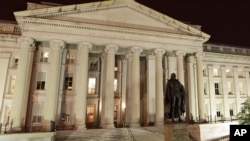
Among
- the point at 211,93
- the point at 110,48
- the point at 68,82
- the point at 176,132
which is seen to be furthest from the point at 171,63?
the point at 176,132

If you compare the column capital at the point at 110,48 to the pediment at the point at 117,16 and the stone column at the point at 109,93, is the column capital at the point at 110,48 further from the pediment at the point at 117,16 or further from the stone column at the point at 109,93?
the pediment at the point at 117,16

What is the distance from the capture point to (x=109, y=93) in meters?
23.9

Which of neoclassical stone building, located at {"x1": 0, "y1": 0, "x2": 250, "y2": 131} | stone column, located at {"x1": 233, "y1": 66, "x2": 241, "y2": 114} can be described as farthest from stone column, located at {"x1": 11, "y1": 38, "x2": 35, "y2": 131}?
stone column, located at {"x1": 233, "y1": 66, "x2": 241, "y2": 114}

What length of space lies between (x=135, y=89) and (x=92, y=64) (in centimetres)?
772

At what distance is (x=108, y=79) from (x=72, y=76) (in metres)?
5.81

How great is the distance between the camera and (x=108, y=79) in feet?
79.7

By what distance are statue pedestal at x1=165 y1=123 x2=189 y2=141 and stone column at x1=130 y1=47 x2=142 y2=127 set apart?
12.9 meters

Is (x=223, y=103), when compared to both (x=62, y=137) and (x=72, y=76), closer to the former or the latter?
(x=72, y=76)

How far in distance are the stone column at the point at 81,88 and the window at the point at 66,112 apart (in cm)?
311

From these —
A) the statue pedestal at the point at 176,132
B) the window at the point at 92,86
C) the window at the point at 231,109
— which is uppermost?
the window at the point at 92,86

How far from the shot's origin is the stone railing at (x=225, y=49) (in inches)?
1448

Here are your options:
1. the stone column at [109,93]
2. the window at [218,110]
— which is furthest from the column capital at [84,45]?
the window at [218,110]

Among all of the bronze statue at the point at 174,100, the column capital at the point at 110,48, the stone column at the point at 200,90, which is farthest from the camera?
the stone column at the point at 200,90

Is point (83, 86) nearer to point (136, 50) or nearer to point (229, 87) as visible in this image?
point (136, 50)
